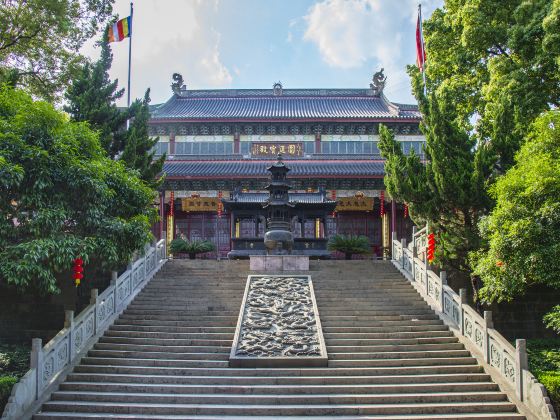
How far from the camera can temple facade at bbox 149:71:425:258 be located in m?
23.6

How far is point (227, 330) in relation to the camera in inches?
473

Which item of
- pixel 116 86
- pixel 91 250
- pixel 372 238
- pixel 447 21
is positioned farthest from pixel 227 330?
pixel 372 238

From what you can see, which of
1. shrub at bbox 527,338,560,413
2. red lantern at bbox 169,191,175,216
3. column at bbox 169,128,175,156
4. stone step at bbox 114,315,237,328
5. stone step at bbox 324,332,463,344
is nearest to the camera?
shrub at bbox 527,338,560,413

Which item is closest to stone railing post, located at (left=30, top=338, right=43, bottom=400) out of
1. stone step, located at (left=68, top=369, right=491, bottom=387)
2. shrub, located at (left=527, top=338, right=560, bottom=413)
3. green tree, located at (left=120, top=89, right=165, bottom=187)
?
stone step, located at (left=68, top=369, right=491, bottom=387)

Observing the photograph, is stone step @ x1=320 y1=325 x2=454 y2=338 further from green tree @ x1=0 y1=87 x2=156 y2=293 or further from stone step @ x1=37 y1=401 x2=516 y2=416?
green tree @ x1=0 y1=87 x2=156 y2=293

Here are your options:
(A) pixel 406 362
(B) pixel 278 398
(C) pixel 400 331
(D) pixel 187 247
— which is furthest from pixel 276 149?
(B) pixel 278 398

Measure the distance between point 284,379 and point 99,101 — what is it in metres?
11.0

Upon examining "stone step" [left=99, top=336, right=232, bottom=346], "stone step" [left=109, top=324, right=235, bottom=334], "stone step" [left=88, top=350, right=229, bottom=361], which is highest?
"stone step" [left=109, top=324, right=235, bottom=334]

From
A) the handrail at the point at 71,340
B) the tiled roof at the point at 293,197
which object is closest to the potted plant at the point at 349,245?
the tiled roof at the point at 293,197

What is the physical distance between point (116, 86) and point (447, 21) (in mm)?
10808

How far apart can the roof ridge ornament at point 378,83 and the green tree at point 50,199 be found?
21764mm

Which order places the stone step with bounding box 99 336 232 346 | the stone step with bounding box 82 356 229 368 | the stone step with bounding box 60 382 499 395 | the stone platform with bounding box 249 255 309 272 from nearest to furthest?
the stone step with bounding box 60 382 499 395 → the stone step with bounding box 82 356 229 368 → the stone step with bounding box 99 336 232 346 → the stone platform with bounding box 249 255 309 272

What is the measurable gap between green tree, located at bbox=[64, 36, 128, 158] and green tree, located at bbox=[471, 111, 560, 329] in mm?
11381

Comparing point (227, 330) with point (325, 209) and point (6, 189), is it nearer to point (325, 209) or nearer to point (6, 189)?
Answer: point (6, 189)
